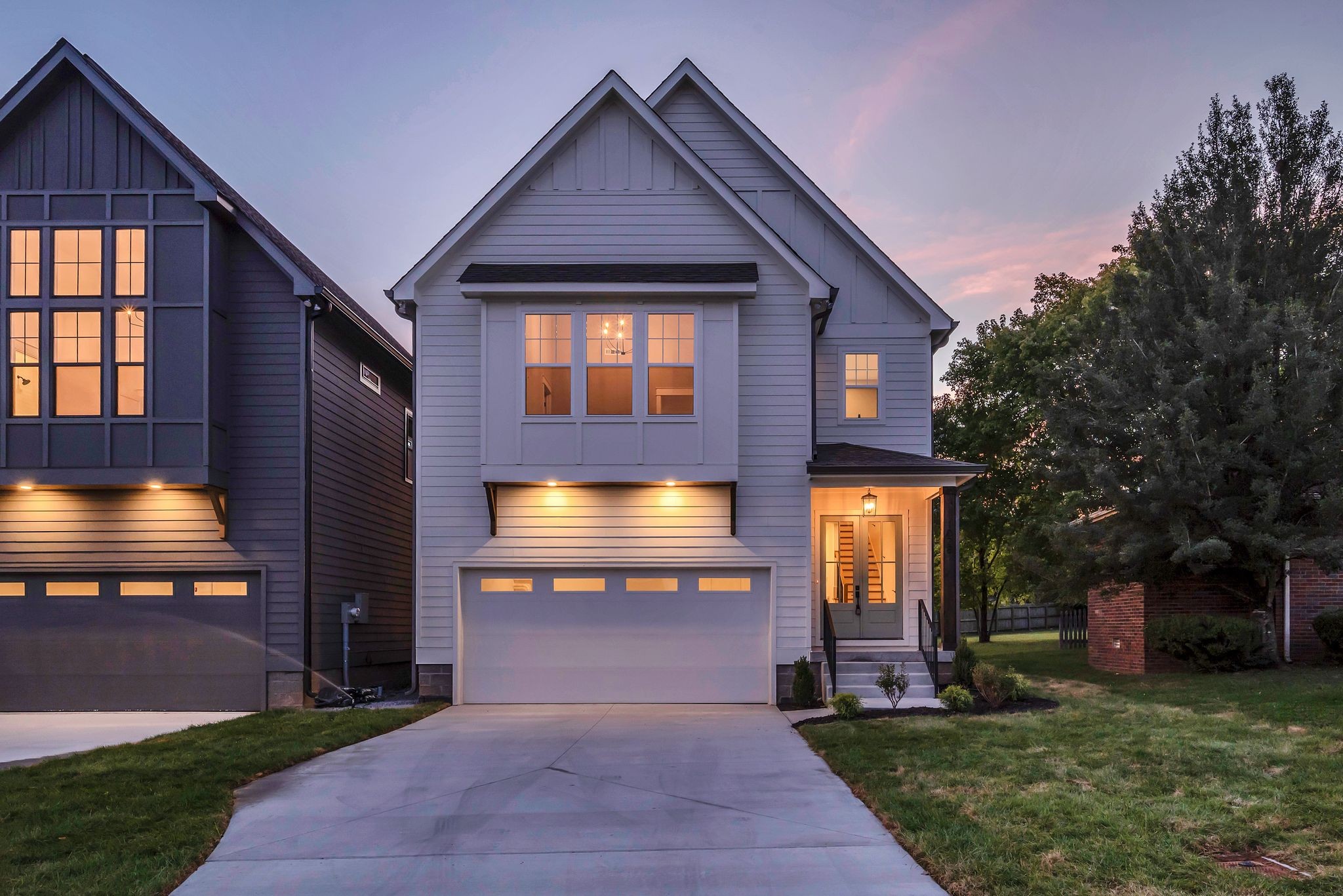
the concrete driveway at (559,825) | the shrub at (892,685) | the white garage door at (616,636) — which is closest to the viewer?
the concrete driveway at (559,825)

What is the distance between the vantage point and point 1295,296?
16.5m

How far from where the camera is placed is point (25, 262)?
1416 centimetres

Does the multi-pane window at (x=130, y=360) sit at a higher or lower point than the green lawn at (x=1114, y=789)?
higher

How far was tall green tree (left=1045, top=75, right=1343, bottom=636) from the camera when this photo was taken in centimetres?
1505

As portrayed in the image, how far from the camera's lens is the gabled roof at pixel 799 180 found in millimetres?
16219

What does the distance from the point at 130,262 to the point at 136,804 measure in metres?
9.44

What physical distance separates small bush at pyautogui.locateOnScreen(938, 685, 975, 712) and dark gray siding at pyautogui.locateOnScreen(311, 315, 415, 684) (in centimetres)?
838

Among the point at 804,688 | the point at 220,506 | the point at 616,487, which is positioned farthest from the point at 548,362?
the point at 804,688

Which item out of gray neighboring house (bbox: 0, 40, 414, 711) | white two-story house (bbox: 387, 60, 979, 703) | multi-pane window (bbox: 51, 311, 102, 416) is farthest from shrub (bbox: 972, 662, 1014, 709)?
multi-pane window (bbox: 51, 311, 102, 416)

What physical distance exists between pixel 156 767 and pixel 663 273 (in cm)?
903

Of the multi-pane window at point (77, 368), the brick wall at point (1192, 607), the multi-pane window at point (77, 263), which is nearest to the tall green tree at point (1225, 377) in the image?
the brick wall at point (1192, 607)

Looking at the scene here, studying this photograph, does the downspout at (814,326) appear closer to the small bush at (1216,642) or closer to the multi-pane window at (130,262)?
the small bush at (1216,642)

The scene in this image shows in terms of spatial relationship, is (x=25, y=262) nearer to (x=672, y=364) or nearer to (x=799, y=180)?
(x=672, y=364)

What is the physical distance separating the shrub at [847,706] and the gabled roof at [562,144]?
6.15 meters
